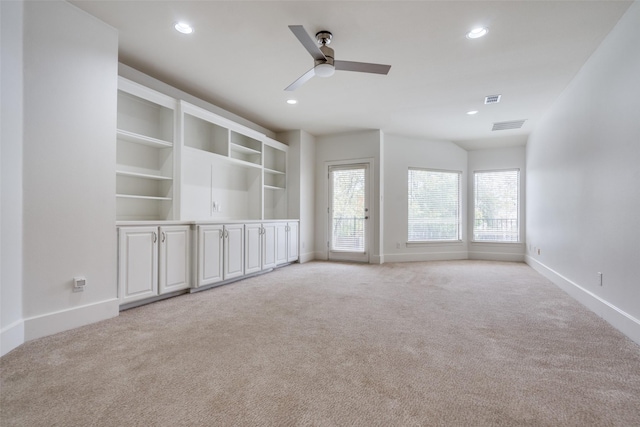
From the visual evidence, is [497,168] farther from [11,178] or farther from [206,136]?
[11,178]

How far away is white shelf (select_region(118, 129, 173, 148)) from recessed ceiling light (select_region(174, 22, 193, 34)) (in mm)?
1123

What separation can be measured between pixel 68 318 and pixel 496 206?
7.29m

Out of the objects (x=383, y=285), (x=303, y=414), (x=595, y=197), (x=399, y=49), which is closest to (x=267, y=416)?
(x=303, y=414)

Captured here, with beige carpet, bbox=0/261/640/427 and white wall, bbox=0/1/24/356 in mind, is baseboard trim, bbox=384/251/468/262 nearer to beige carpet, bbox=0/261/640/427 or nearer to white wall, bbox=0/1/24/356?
beige carpet, bbox=0/261/640/427

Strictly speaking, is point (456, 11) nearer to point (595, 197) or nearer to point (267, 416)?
point (595, 197)

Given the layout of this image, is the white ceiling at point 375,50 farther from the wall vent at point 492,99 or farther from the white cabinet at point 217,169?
the white cabinet at point 217,169

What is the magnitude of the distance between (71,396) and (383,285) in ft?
10.9

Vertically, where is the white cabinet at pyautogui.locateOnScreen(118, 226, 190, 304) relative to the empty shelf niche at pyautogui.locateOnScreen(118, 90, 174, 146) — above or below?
below

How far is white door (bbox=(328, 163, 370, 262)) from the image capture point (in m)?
6.10

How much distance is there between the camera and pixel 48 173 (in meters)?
2.33

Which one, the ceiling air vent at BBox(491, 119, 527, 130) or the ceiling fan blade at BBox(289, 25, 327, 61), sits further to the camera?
the ceiling air vent at BBox(491, 119, 527, 130)

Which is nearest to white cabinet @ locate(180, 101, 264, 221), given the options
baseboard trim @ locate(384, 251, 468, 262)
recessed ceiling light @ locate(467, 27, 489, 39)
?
baseboard trim @ locate(384, 251, 468, 262)

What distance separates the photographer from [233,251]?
4176mm

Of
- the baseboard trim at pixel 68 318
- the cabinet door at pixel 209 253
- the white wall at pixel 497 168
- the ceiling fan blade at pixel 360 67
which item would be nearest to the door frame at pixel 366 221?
the white wall at pixel 497 168
